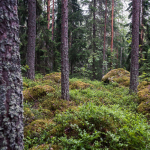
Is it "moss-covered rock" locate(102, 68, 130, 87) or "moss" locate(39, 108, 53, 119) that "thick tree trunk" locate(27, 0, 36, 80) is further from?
"moss-covered rock" locate(102, 68, 130, 87)

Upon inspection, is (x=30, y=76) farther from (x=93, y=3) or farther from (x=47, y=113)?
(x=93, y=3)

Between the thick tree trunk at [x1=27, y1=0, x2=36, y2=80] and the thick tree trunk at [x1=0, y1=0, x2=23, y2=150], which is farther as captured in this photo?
the thick tree trunk at [x1=27, y1=0, x2=36, y2=80]

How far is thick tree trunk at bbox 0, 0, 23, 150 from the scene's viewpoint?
1834 mm

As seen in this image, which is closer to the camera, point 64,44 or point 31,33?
point 64,44

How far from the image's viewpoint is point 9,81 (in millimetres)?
1917

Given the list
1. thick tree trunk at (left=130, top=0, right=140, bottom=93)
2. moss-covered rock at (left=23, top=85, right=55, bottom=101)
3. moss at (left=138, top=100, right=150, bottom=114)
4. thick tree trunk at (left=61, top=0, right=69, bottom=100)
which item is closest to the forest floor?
thick tree trunk at (left=61, top=0, right=69, bottom=100)

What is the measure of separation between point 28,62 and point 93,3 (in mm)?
14114

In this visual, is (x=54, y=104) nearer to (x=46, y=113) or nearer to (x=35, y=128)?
(x=46, y=113)

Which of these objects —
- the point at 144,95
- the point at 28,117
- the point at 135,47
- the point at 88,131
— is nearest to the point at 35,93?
the point at 28,117

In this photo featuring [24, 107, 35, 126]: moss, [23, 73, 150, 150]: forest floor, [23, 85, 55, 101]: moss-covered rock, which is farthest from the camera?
[23, 85, 55, 101]: moss-covered rock

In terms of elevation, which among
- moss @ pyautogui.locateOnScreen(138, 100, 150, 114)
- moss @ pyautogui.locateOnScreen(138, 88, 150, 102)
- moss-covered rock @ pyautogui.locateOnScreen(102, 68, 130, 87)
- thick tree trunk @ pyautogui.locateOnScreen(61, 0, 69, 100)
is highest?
thick tree trunk @ pyautogui.locateOnScreen(61, 0, 69, 100)

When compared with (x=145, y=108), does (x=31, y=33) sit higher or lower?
higher

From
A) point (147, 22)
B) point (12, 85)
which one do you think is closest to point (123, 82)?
point (147, 22)

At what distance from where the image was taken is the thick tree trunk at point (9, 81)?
183 cm
